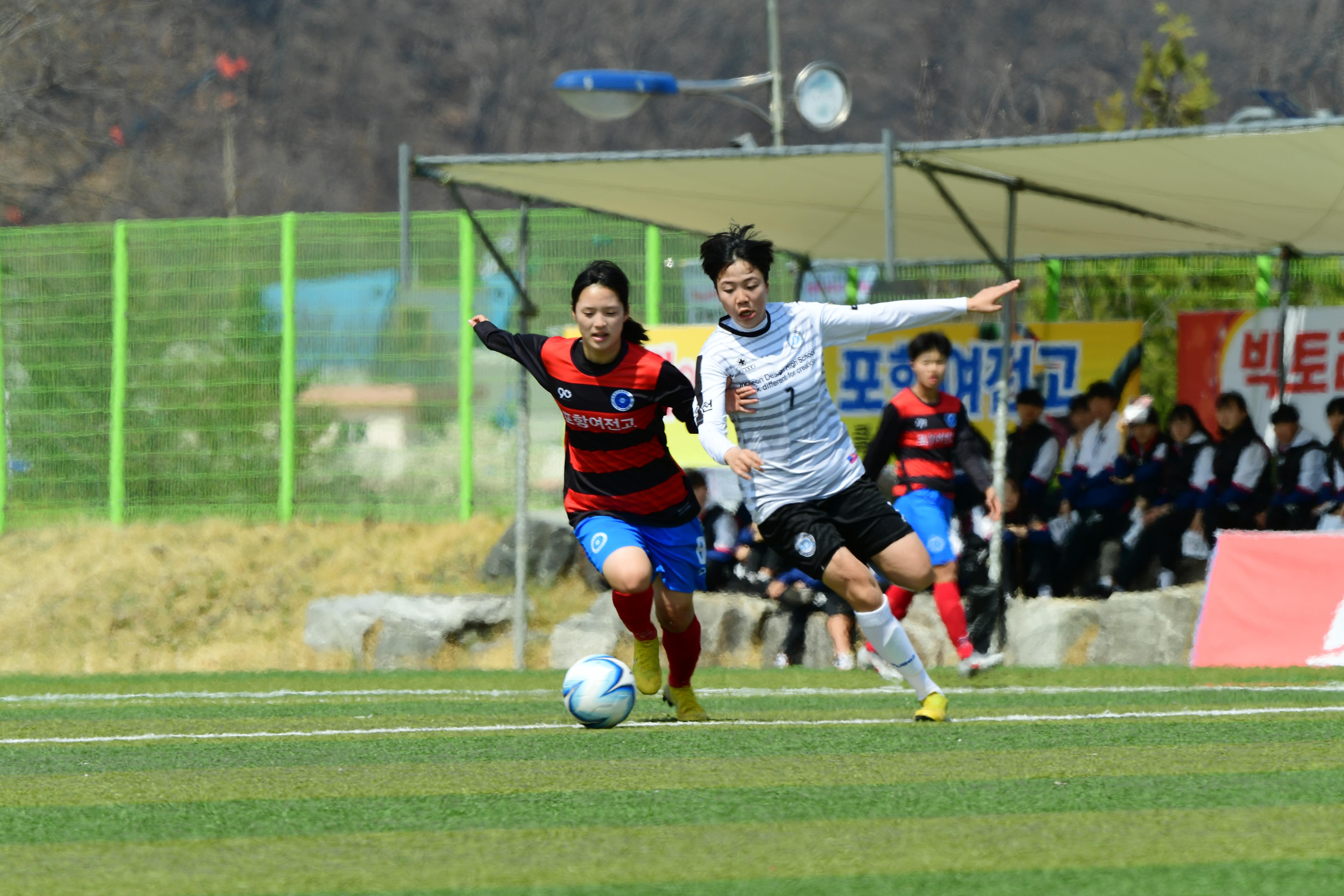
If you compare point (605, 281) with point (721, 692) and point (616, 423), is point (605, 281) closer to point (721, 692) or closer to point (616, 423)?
point (616, 423)

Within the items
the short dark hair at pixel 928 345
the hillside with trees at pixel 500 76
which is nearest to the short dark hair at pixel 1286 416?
the short dark hair at pixel 928 345

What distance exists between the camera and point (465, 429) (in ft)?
55.8

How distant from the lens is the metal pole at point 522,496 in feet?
40.4

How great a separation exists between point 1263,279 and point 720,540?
5564 millimetres

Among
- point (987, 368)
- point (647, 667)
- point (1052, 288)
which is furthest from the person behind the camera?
point (1052, 288)

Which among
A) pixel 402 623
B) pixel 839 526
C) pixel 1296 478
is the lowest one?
pixel 402 623

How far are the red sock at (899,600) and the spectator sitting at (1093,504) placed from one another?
3.02 metres

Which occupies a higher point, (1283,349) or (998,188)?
(998,188)

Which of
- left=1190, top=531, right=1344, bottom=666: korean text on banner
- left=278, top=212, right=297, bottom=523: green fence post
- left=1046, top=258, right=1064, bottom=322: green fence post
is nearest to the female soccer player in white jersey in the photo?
left=1190, top=531, right=1344, bottom=666: korean text on banner

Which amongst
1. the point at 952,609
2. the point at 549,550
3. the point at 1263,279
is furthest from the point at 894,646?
the point at 1263,279

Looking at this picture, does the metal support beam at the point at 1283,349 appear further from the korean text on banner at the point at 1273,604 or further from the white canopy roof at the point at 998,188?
the korean text on banner at the point at 1273,604

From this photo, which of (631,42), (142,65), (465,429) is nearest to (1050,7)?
(631,42)

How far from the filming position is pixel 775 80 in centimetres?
1988

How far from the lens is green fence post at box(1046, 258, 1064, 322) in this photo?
16.0 metres
